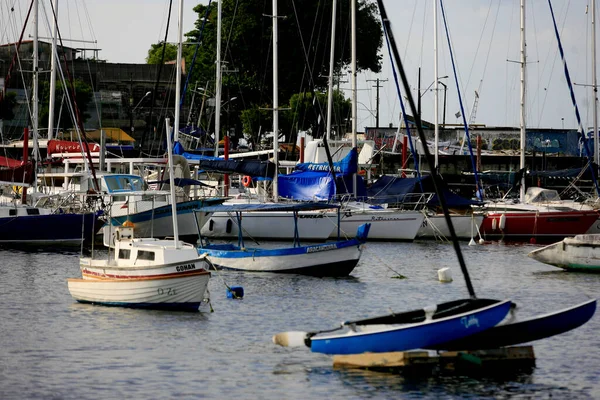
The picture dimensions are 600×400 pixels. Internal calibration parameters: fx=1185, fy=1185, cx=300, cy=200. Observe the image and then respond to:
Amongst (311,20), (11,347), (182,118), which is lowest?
(11,347)

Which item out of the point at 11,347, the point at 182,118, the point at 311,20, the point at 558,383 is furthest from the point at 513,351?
the point at 182,118

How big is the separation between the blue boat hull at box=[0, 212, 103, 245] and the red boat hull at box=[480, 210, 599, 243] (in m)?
22.0

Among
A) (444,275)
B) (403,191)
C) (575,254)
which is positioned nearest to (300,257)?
(444,275)

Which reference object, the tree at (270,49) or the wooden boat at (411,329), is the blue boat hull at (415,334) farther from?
the tree at (270,49)

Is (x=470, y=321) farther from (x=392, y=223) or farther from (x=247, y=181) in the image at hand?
(x=247, y=181)

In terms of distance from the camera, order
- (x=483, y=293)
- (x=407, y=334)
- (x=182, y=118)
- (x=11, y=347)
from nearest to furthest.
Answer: (x=407, y=334) < (x=11, y=347) < (x=483, y=293) < (x=182, y=118)

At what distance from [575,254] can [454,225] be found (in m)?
19.5

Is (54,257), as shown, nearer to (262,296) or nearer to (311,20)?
(262,296)

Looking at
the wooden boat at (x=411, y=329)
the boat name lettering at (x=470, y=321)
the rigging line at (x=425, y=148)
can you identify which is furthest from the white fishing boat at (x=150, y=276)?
the boat name lettering at (x=470, y=321)

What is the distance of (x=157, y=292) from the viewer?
113ft

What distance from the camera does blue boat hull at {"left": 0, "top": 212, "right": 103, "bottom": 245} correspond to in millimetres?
59000

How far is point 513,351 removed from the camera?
1017 inches

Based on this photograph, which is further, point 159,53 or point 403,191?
point 159,53

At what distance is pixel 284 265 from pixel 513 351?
1900 centimetres
